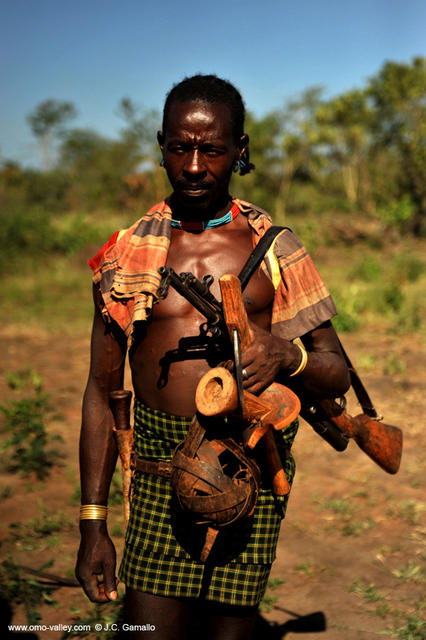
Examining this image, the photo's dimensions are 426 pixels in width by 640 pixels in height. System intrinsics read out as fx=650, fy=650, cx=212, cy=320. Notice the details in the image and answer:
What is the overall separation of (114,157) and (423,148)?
14.6 metres

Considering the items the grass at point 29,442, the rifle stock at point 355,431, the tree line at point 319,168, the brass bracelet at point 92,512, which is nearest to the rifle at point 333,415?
the rifle stock at point 355,431

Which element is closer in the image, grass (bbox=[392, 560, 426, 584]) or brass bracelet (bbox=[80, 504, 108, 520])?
brass bracelet (bbox=[80, 504, 108, 520])

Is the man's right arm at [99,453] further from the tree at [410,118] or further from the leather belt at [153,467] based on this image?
the tree at [410,118]

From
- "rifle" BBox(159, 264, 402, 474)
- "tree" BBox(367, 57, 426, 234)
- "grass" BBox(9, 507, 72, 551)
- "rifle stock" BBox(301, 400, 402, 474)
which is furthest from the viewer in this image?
"tree" BBox(367, 57, 426, 234)

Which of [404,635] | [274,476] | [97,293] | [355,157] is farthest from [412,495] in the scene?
[355,157]

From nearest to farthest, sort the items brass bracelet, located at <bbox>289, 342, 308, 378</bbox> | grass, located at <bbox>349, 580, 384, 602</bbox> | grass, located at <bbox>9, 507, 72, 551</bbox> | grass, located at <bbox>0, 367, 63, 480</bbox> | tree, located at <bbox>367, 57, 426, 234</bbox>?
brass bracelet, located at <bbox>289, 342, 308, 378</bbox> → grass, located at <bbox>349, 580, 384, 602</bbox> → grass, located at <bbox>9, 507, 72, 551</bbox> → grass, located at <bbox>0, 367, 63, 480</bbox> → tree, located at <bbox>367, 57, 426, 234</bbox>

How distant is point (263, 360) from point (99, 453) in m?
0.69

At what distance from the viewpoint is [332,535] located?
378 cm

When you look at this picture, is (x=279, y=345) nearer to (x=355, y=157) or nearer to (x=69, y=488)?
(x=69, y=488)

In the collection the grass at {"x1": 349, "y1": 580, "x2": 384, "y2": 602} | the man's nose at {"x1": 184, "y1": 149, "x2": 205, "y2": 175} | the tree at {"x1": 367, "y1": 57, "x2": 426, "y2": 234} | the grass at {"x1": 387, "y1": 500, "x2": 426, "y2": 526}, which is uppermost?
the tree at {"x1": 367, "y1": 57, "x2": 426, "y2": 234}

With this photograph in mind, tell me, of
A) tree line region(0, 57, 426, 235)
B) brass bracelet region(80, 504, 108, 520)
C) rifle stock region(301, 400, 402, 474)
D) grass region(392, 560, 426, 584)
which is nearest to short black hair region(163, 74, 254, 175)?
rifle stock region(301, 400, 402, 474)

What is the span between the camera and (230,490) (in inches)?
60.1

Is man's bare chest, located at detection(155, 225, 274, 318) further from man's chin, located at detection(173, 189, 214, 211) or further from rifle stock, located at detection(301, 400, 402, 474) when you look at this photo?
rifle stock, located at detection(301, 400, 402, 474)

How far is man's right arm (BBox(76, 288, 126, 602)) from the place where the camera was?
6.04 ft
